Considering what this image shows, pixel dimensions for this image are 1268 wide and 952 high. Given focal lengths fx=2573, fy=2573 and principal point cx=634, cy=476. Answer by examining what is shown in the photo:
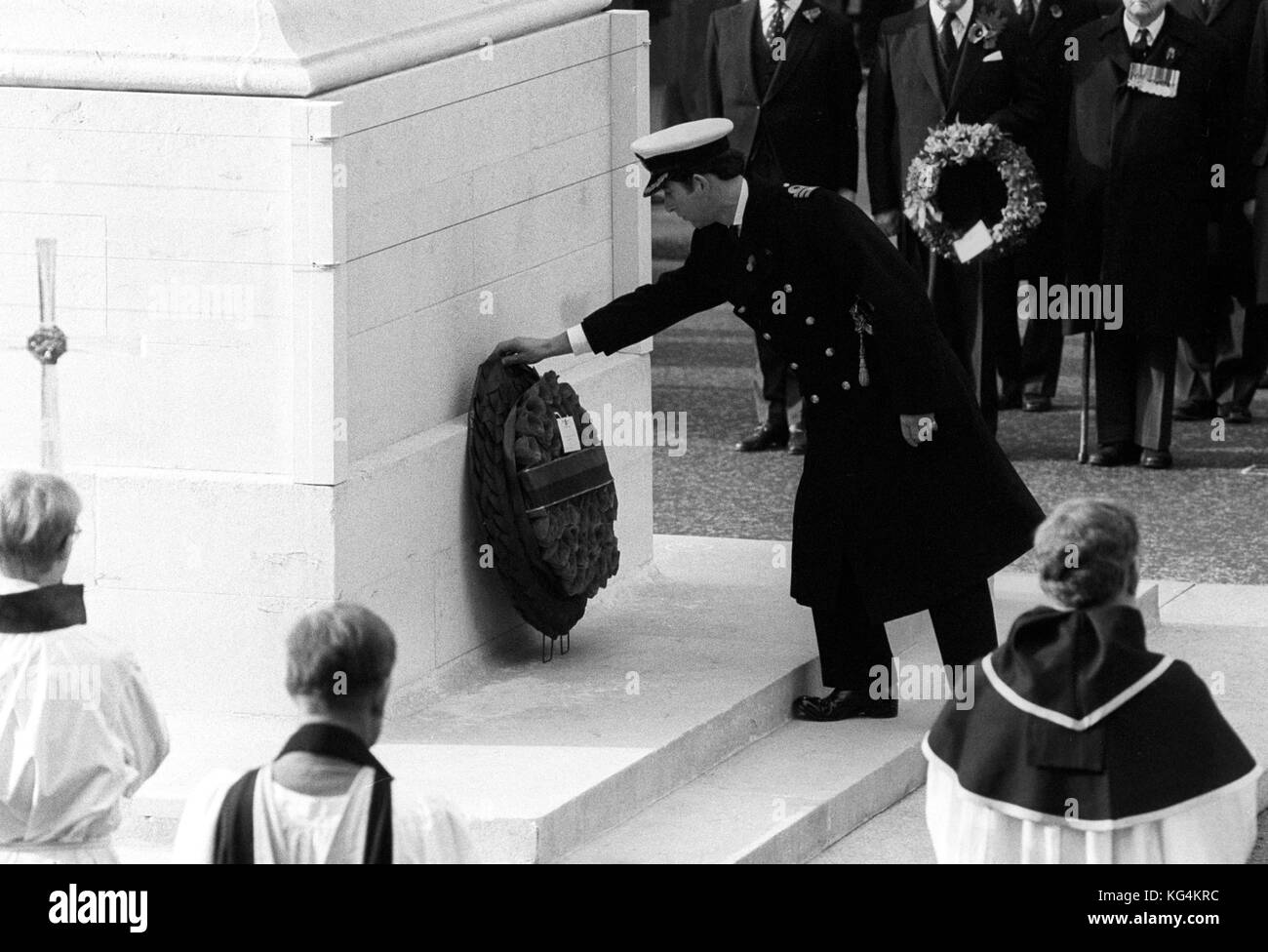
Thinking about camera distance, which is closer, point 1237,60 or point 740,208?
point 740,208

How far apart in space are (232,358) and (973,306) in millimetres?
5030

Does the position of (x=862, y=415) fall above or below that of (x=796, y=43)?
below

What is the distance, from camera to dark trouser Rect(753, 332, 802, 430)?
1082 cm

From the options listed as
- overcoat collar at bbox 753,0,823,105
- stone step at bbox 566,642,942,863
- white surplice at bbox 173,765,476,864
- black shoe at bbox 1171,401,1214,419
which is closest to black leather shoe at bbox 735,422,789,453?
overcoat collar at bbox 753,0,823,105

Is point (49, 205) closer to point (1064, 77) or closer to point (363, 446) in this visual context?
point (363, 446)

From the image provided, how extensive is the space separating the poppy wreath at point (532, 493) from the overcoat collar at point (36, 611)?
2.54 meters

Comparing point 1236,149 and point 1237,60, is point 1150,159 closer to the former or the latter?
point 1236,149

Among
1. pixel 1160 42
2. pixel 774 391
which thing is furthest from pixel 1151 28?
pixel 774 391

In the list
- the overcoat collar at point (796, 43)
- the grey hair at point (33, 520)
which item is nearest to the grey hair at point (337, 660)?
the grey hair at point (33, 520)

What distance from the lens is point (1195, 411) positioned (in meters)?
11.5

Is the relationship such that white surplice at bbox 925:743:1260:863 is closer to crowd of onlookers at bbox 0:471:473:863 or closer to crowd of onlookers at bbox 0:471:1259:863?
crowd of onlookers at bbox 0:471:1259:863

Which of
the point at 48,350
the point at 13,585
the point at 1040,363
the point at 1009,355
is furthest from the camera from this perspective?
the point at 1040,363

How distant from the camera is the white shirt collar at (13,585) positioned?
4.52m

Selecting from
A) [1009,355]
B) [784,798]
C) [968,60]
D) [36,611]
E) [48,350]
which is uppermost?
[968,60]
